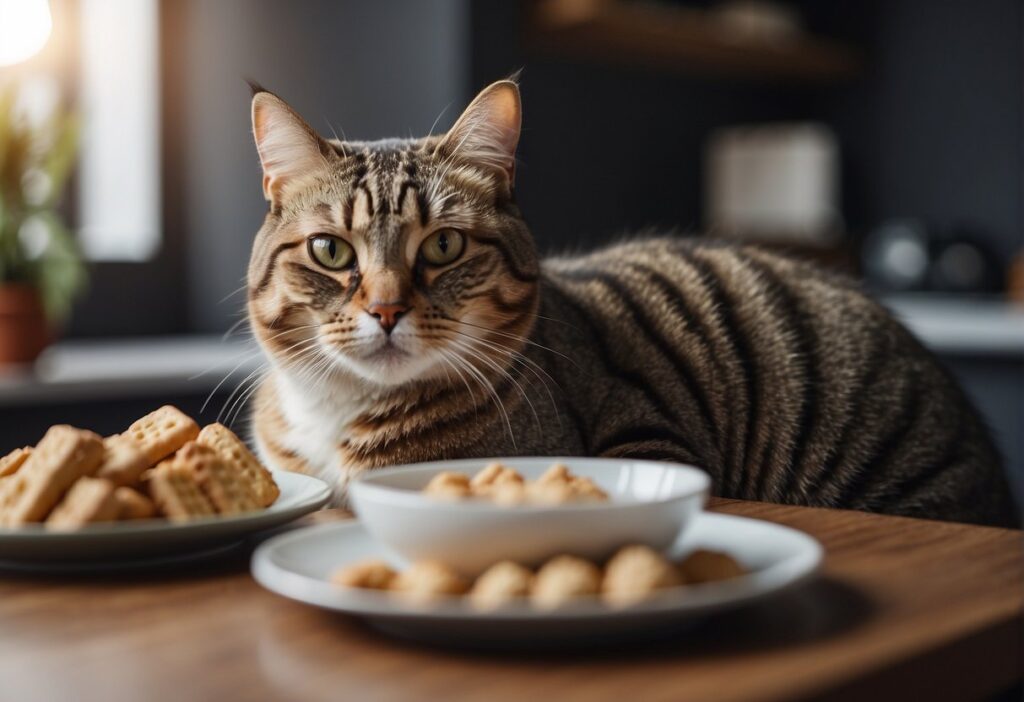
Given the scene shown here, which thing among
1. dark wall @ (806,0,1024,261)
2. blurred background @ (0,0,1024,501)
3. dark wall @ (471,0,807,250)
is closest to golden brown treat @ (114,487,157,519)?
blurred background @ (0,0,1024,501)

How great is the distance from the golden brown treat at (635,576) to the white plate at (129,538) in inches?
10.3

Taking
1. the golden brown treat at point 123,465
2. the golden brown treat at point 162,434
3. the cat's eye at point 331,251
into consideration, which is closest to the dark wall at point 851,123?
the cat's eye at point 331,251

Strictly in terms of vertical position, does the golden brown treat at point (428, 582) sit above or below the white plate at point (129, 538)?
above

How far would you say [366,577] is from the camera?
595 millimetres

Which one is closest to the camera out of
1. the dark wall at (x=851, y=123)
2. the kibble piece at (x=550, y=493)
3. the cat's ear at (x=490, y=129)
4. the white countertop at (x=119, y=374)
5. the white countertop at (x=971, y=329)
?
the kibble piece at (x=550, y=493)

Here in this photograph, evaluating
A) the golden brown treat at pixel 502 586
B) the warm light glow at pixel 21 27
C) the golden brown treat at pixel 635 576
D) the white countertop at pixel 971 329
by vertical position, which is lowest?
the white countertop at pixel 971 329

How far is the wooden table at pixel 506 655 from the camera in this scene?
500mm

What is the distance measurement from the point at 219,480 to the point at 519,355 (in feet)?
1.59

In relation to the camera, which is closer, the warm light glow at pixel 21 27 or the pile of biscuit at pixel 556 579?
the pile of biscuit at pixel 556 579

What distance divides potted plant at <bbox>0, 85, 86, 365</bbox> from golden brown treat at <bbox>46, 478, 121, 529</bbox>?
160cm

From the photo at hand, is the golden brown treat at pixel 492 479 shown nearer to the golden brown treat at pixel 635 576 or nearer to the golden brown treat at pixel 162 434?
the golden brown treat at pixel 635 576

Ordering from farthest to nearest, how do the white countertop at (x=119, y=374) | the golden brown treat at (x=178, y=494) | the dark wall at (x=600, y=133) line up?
the dark wall at (x=600, y=133), the white countertop at (x=119, y=374), the golden brown treat at (x=178, y=494)

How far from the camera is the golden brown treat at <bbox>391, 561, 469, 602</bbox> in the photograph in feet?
1.88

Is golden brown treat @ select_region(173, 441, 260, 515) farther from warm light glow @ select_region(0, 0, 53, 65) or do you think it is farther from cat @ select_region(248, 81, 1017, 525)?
warm light glow @ select_region(0, 0, 53, 65)
